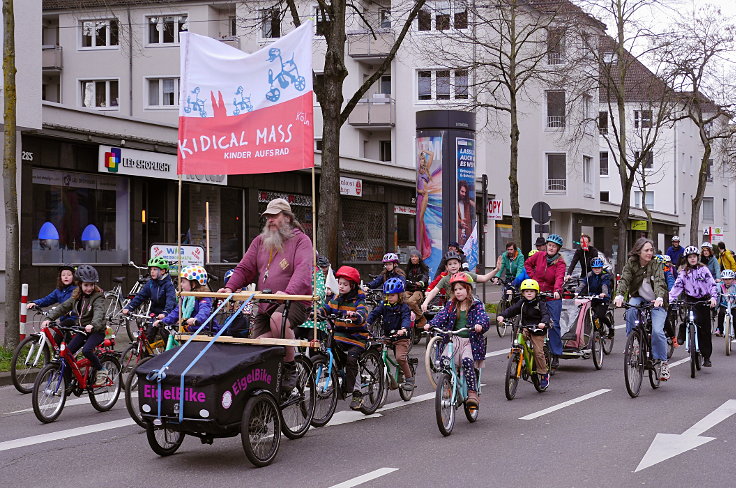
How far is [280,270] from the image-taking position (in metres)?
8.06

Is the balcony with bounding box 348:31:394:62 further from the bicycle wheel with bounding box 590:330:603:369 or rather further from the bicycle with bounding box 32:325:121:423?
the bicycle with bounding box 32:325:121:423

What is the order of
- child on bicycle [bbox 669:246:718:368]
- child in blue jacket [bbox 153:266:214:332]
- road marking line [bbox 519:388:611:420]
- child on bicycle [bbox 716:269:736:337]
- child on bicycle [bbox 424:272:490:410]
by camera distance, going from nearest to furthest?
child on bicycle [bbox 424:272:490:410] → child in blue jacket [bbox 153:266:214:332] → road marking line [bbox 519:388:611:420] → child on bicycle [bbox 669:246:718:368] → child on bicycle [bbox 716:269:736:337]

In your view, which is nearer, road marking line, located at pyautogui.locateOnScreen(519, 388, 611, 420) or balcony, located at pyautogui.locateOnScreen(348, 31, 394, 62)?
road marking line, located at pyautogui.locateOnScreen(519, 388, 611, 420)

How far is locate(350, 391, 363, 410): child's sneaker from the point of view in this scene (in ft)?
31.0

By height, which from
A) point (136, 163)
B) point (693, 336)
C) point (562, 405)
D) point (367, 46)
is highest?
point (367, 46)

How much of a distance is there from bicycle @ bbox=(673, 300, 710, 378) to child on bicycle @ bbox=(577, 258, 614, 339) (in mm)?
1436

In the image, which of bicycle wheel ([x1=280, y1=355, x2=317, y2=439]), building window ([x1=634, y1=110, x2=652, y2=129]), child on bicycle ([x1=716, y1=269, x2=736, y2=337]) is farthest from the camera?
building window ([x1=634, y1=110, x2=652, y2=129])

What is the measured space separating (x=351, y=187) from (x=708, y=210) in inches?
2180

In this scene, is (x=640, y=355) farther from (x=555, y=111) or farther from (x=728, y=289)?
(x=555, y=111)

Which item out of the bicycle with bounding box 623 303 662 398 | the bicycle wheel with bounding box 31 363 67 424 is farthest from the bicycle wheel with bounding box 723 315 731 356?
the bicycle wheel with bounding box 31 363 67 424

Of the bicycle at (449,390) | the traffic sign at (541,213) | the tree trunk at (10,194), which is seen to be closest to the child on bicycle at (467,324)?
the bicycle at (449,390)

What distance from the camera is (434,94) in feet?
141

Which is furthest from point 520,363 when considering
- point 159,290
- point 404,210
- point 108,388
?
point 404,210

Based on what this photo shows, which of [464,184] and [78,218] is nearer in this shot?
[464,184]
